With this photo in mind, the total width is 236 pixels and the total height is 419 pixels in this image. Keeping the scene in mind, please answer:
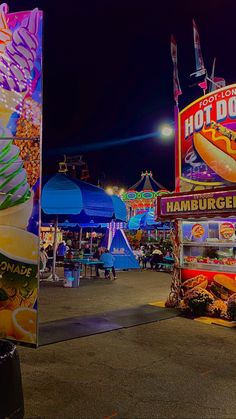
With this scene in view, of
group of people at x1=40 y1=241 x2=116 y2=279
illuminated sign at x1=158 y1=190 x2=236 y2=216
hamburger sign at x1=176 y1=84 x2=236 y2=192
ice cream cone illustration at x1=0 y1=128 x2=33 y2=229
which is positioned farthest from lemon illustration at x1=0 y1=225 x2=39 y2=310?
group of people at x1=40 y1=241 x2=116 y2=279

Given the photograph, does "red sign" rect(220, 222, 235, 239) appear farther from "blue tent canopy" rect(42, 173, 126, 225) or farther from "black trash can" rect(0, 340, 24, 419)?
"black trash can" rect(0, 340, 24, 419)

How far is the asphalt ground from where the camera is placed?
4.04 m

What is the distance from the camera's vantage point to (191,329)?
25.3ft

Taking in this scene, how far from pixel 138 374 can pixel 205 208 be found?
4727mm

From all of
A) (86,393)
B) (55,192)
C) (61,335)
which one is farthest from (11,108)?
(55,192)

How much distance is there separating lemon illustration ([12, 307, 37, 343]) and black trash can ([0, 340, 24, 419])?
2.60 m

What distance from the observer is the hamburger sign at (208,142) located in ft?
29.9

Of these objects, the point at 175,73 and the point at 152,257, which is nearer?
the point at 175,73

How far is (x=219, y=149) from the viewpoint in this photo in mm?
9312

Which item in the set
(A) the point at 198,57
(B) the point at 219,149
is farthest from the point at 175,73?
(B) the point at 219,149

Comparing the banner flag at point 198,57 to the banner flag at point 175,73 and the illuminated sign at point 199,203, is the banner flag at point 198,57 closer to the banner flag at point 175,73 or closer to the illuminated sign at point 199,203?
the banner flag at point 175,73

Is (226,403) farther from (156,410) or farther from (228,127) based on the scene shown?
(228,127)

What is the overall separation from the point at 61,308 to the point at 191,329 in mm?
3499

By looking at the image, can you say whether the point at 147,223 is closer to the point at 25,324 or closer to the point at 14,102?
the point at 14,102
